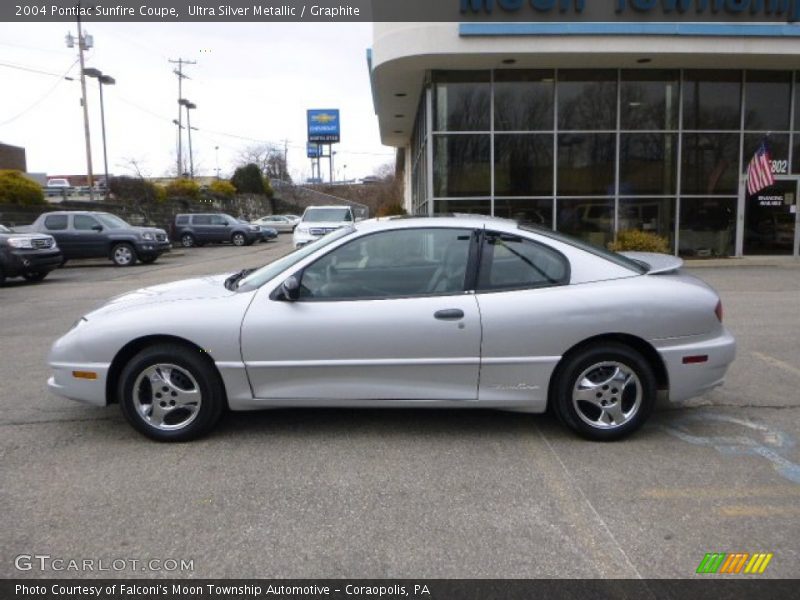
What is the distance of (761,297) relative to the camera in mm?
10875

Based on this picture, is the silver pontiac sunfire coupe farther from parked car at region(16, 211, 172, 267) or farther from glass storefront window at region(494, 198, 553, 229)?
parked car at region(16, 211, 172, 267)

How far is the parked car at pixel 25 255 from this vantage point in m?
14.2

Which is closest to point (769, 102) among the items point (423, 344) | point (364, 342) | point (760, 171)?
point (760, 171)

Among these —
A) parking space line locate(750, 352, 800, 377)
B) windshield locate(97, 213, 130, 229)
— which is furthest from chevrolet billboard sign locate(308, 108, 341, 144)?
parking space line locate(750, 352, 800, 377)

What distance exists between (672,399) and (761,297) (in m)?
7.90

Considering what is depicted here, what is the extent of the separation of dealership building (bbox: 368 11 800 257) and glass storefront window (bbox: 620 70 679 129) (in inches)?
1.0

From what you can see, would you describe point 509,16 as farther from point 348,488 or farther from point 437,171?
point 348,488

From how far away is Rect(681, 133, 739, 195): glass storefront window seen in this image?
16.5 meters

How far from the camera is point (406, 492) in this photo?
3604 mm

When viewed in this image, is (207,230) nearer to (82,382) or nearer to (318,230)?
(318,230)

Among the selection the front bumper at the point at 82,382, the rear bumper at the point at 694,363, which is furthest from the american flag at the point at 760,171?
the front bumper at the point at 82,382

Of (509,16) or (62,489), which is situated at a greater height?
(509,16)

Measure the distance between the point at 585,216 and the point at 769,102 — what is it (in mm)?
5585
